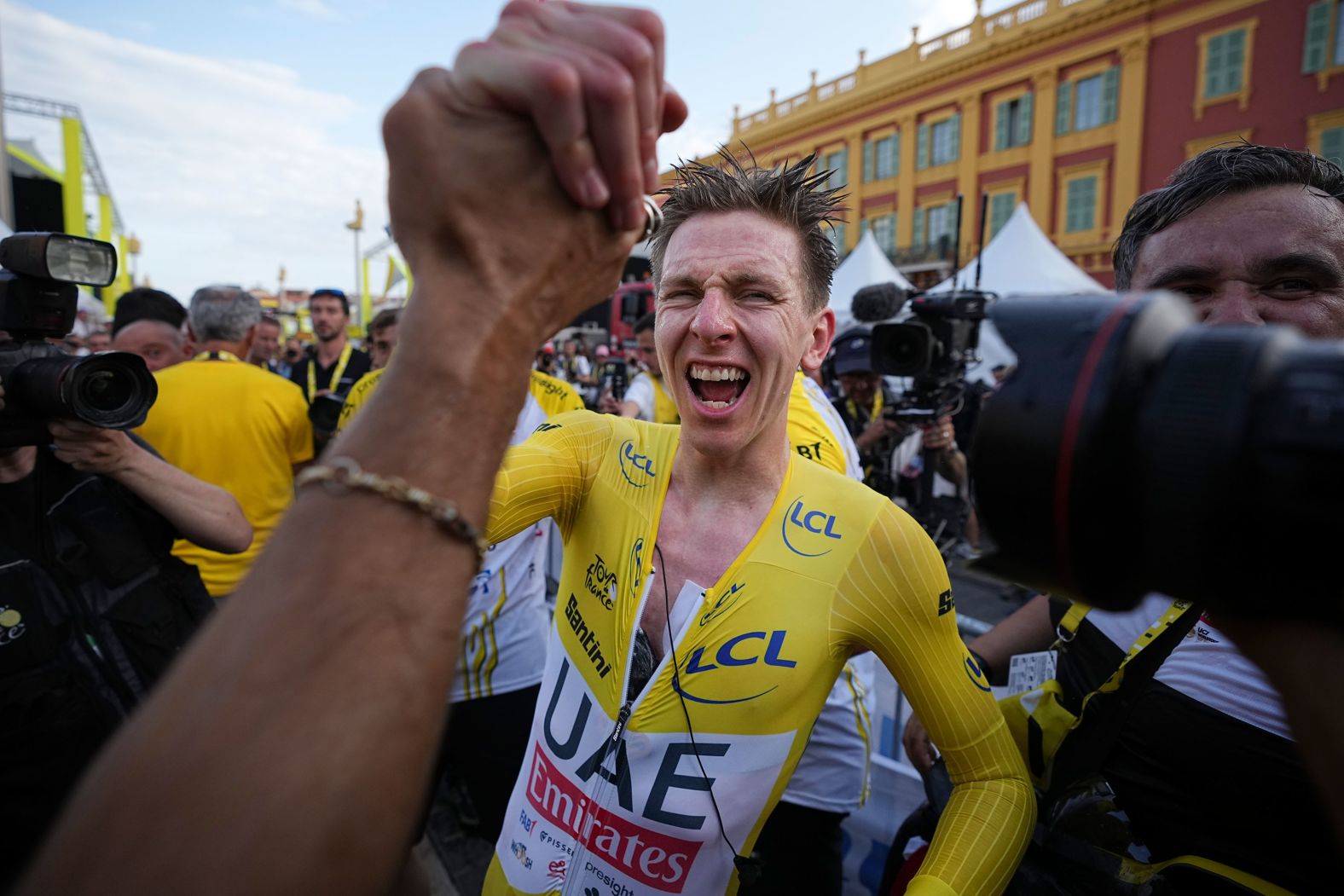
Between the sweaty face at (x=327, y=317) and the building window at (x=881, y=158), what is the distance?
1123 inches

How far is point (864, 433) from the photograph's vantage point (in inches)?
188

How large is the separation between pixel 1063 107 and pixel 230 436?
28.8m

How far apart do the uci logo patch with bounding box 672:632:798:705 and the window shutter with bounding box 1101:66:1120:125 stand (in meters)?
28.0

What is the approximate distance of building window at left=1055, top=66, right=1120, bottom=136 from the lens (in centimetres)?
2291

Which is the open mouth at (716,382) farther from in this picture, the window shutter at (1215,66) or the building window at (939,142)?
the building window at (939,142)

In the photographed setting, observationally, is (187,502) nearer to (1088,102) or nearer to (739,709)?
(739,709)

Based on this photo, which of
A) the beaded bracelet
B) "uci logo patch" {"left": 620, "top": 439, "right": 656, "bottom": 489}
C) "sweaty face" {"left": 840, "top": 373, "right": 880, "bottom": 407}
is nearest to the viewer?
the beaded bracelet

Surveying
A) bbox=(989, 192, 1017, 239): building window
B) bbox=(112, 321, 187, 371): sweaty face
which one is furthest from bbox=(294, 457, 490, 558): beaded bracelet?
bbox=(989, 192, 1017, 239): building window

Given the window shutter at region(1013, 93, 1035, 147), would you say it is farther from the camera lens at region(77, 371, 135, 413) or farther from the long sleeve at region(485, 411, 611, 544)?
the camera lens at region(77, 371, 135, 413)

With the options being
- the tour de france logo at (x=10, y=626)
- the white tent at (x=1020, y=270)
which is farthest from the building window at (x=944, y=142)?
the tour de france logo at (x=10, y=626)

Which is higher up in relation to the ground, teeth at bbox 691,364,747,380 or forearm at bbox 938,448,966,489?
teeth at bbox 691,364,747,380

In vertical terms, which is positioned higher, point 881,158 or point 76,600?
point 881,158

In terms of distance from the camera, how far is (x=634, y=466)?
1.88 m

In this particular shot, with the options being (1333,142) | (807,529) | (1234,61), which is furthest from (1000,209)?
(807,529)
